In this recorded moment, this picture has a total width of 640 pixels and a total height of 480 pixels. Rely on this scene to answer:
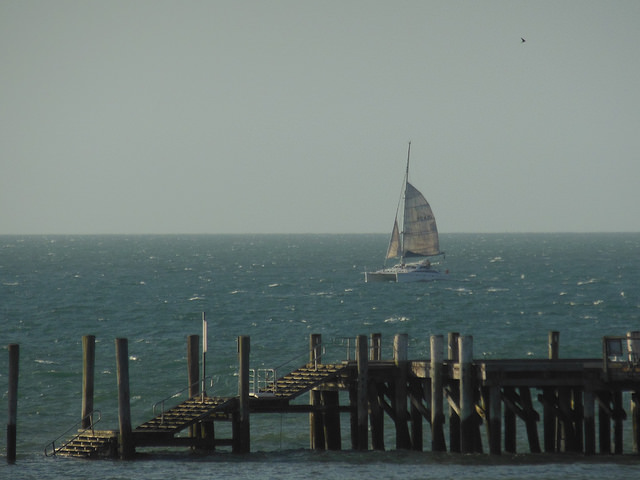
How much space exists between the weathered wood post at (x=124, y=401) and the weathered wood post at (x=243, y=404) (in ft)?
10.4

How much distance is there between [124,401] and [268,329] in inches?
1574

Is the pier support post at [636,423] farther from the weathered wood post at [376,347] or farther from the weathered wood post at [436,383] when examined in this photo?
the weathered wood post at [376,347]

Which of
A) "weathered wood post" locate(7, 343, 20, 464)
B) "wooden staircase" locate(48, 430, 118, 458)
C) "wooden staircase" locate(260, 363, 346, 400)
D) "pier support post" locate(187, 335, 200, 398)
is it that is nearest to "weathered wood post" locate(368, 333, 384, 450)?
"wooden staircase" locate(260, 363, 346, 400)

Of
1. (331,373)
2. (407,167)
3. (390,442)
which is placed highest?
(407,167)

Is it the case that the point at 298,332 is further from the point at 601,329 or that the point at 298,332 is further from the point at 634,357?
the point at 634,357

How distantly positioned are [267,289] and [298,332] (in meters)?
39.3

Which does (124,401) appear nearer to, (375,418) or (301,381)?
(301,381)

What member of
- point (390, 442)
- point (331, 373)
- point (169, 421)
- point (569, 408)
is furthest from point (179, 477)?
point (569, 408)

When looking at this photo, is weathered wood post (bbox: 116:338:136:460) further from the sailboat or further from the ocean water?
the sailboat

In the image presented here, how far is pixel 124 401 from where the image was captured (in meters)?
34.0

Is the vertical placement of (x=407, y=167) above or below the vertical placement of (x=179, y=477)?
above

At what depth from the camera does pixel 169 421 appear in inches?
1385

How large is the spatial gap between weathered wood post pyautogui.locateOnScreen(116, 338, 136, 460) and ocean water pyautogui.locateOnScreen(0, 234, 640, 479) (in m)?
0.52

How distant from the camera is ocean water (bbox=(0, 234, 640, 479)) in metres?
34.1
